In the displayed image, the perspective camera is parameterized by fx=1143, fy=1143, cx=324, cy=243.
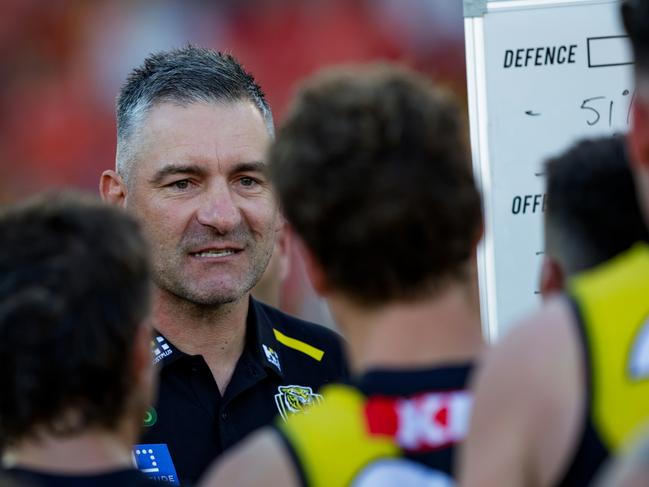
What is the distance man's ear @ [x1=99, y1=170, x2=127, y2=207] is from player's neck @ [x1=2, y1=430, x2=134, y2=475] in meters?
1.84

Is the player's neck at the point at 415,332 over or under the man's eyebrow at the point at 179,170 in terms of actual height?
over

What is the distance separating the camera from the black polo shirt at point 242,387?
329 cm

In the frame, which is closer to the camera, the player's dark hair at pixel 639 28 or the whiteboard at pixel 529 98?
the player's dark hair at pixel 639 28

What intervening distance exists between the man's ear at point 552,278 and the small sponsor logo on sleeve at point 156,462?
1.38 m

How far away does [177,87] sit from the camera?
3674 millimetres

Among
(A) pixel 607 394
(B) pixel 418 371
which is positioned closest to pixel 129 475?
(B) pixel 418 371

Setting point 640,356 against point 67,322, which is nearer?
point 640,356

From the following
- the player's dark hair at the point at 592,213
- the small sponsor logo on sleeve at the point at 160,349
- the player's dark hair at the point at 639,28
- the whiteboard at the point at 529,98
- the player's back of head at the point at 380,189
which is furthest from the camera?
the whiteboard at the point at 529,98

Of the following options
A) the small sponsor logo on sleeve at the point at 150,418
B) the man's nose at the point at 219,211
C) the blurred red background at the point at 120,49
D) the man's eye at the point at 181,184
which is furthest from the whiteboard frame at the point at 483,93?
the blurred red background at the point at 120,49

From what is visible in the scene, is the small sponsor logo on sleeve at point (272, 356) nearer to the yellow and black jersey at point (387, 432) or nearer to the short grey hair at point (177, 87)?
the short grey hair at point (177, 87)

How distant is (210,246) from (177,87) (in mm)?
541

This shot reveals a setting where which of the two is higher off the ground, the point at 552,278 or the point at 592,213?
the point at 592,213

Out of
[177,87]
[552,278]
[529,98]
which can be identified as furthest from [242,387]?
[552,278]

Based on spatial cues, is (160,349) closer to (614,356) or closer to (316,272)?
(316,272)
